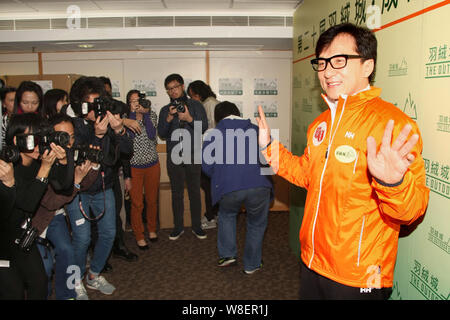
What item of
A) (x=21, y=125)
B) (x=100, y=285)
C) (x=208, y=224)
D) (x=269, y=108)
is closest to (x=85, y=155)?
(x=21, y=125)

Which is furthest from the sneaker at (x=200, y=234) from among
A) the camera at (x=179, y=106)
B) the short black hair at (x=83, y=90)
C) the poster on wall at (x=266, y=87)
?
the poster on wall at (x=266, y=87)

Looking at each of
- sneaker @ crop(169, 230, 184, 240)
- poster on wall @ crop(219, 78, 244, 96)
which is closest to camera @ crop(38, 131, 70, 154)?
sneaker @ crop(169, 230, 184, 240)

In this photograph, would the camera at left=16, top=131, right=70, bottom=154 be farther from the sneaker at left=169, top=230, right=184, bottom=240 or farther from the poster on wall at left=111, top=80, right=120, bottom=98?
the poster on wall at left=111, top=80, right=120, bottom=98

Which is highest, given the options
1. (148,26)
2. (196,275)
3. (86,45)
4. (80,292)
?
(148,26)

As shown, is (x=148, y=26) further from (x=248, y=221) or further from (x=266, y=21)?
(x=248, y=221)

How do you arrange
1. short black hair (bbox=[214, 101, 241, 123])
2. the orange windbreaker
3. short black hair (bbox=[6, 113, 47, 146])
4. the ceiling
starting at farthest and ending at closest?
the ceiling < short black hair (bbox=[214, 101, 241, 123]) < short black hair (bbox=[6, 113, 47, 146]) < the orange windbreaker

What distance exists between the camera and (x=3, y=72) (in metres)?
5.16

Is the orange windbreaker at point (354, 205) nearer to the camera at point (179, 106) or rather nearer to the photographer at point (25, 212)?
the photographer at point (25, 212)

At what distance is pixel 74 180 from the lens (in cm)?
230

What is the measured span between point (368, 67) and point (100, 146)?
6.40ft

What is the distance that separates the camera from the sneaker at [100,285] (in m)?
2.77

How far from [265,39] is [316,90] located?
159cm

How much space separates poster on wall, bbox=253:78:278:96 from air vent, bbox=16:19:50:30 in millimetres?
2846

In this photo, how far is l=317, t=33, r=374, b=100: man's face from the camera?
4.46ft
